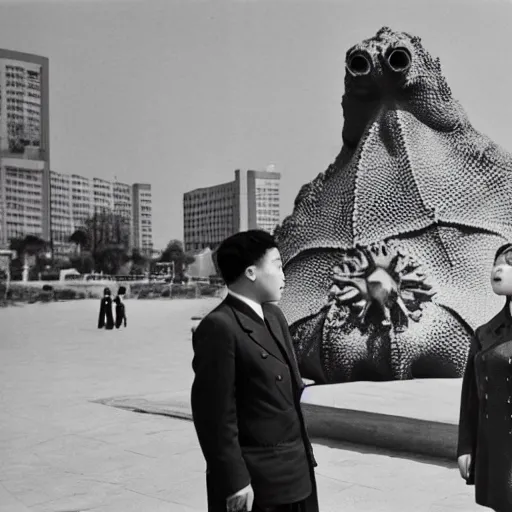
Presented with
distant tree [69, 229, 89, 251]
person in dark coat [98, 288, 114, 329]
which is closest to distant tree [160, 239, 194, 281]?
distant tree [69, 229, 89, 251]

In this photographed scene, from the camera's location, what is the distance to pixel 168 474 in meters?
3.74

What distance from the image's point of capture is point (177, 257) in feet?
32.4

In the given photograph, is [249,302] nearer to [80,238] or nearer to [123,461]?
[123,461]

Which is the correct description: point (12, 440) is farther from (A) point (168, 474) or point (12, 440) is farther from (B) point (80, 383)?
(B) point (80, 383)

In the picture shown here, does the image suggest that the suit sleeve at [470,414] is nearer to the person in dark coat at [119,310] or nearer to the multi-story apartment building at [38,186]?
the multi-story apartment building at [38,186]

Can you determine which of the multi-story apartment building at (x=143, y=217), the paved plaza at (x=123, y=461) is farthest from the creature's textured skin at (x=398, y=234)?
the multi-story apartment building at (x=143, y=217)

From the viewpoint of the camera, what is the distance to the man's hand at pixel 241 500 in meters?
1.83

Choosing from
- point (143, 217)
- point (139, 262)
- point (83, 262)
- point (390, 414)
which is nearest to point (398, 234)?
point (390, 414)

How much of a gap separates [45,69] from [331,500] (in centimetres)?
524

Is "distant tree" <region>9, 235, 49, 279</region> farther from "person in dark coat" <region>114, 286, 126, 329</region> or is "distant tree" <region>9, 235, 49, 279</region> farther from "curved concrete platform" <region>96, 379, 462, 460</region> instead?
"curved concrete platform" <region>96, 379, 462, 460</region>

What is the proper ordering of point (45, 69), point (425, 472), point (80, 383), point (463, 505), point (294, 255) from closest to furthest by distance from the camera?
point (463, 505) → point (425, 472) → point (294, 255) → point (80, 383) → point (45, 69)

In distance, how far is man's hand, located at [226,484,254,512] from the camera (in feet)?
5.99

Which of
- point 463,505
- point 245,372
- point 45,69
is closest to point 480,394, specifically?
point 245,372

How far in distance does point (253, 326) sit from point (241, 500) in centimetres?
40
